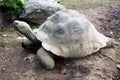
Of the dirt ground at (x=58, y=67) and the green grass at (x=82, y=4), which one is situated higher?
the green grass at (x=82, y=4)

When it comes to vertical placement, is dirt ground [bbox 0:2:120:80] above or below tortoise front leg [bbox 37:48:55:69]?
below

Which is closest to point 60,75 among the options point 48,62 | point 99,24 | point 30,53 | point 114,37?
point 48,62

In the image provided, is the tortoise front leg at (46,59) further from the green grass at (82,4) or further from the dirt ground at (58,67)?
the green grass at (82,4)

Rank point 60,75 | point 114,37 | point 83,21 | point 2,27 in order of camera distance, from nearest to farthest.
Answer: point 60,75, point 83,21, point 114,37, point 2,27

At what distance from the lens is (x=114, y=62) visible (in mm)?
4969

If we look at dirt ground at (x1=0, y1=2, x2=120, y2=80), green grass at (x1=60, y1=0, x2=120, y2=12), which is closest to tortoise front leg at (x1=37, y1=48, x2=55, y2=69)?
dirt ground at (x1=0, y1=2, x2=120, y2=80)

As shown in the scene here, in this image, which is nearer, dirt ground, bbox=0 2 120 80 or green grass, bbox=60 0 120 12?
dirt ground, bbox=0 2 120 80

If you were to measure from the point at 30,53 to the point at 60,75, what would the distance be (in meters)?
0.76

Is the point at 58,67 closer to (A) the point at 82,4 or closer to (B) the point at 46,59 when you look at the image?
(B) the point at 46,59

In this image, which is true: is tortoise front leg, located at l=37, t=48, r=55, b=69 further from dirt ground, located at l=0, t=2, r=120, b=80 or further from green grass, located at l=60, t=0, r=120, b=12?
green grass, located at l=60, t=0, r=120, b=12

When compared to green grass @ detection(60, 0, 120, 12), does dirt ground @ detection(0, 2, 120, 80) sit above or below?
below

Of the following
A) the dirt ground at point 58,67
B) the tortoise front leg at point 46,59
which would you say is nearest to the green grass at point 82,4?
the dirt ground at point 58,67

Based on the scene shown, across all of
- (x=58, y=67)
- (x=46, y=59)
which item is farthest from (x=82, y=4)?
(x=46, y=59)

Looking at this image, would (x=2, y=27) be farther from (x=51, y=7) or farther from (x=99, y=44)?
(x=99, y=44)
